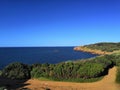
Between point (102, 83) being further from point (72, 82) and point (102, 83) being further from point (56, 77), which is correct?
point (56, 77)

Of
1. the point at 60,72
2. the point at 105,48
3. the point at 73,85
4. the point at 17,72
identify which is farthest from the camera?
the point at 105,48

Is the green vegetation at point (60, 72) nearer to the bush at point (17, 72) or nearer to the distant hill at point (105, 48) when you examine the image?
the bush at point (17, 72)

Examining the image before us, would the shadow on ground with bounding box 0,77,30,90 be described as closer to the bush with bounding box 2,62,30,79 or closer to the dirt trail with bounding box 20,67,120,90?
the dirt trail with bounding box 20,67,120,90

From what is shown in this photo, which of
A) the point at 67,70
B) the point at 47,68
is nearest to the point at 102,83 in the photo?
the point at 67,70

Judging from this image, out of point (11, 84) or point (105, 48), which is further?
point (105, 48)

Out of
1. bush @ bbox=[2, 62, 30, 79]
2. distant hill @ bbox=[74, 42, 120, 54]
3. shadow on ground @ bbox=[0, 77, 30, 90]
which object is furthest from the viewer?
distant hill @ bbox=[74, 42, 120, 54]

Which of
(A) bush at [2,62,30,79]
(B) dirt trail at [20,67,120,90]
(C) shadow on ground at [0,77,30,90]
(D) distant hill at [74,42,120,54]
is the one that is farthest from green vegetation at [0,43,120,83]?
(D) distant hill at [74,42,120,54]

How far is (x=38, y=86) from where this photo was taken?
77.9ft

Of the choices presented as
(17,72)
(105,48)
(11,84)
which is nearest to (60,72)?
(17,72)

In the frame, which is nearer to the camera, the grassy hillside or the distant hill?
the grassy hillside

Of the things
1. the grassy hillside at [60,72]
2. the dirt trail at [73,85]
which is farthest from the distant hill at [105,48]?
the dirt trail at [73,85]

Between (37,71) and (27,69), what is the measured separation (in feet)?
4.46

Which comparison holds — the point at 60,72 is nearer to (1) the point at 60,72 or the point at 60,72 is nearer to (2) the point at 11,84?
(1) the point at 60,72

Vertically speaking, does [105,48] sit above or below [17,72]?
above
